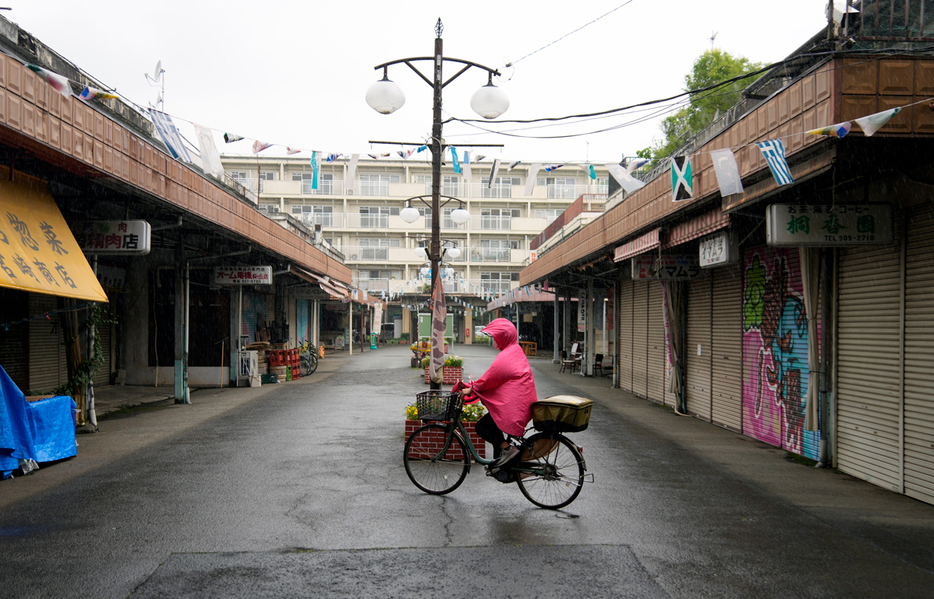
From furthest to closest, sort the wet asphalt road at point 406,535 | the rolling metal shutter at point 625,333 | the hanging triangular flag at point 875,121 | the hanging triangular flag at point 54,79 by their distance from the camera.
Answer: the rolling metal shutter at point 625,333, the hanging triangular flag at point 54,79, the hanging triangular flag at point 875,121, the wet asphalt road at point 406,535

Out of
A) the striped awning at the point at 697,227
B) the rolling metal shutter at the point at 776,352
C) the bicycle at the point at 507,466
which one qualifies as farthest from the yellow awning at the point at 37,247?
the rolling metal shutter at the point at 776,352

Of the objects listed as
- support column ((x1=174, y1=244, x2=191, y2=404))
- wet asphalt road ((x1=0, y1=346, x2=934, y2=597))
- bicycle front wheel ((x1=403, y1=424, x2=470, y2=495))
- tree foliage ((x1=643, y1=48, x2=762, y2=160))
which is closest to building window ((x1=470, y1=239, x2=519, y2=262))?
tree foliage ((x1=643, y1=48, x2=762, y2=160))

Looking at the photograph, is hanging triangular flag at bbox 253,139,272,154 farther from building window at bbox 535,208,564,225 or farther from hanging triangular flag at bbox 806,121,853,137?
building window at bbox 535,208,564,225

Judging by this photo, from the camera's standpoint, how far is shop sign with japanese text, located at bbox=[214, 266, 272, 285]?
17.2 metres

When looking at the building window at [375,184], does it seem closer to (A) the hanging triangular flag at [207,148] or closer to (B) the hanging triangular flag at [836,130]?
(A) the hanging triangular flag at [207,148]

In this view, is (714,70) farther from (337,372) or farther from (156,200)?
(156,200)

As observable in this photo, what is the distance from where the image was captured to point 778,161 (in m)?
6.60

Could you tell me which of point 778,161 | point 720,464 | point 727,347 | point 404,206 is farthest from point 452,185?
point 778,161

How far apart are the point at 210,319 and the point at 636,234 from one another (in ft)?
39.6

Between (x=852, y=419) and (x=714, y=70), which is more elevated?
(x=714, y=70)

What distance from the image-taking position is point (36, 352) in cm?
1274

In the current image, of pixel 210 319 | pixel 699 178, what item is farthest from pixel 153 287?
pixel 699 178

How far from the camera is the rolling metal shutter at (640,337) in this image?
16906mm

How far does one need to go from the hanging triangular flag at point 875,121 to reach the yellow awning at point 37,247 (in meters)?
8.13
